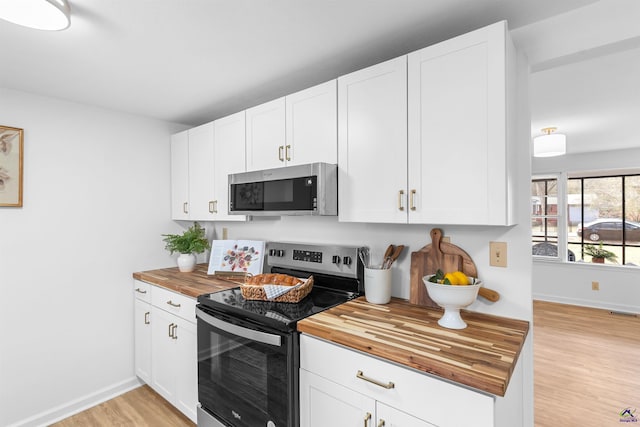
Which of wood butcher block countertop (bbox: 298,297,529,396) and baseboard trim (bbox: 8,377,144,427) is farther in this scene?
baseboard trim (bbox: 8,377,144,427)

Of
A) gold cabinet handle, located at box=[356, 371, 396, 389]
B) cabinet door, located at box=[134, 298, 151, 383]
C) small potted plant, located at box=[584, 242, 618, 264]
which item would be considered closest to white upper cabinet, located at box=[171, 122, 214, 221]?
cabinet door, located at box=[134, 298, 151, 383]

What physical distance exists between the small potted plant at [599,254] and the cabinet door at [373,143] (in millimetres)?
5192

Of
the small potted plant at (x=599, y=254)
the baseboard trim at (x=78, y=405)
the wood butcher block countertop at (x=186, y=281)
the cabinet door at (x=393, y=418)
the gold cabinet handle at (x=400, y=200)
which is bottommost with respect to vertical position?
the baseboard trim at (x=78, y=405)

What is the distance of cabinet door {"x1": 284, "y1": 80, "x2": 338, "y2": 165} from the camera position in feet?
5.93

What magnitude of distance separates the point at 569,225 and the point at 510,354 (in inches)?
213

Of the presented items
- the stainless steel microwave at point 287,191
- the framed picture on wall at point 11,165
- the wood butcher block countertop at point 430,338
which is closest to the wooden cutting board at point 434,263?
the wood butcher block countertop at point 430,338

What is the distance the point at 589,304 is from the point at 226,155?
571cm

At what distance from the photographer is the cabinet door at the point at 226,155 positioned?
2320 mm

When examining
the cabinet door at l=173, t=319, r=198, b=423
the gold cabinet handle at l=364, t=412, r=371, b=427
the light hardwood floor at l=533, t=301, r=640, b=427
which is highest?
the gold cabinet handle at l=364, t=412, r=371, b=427

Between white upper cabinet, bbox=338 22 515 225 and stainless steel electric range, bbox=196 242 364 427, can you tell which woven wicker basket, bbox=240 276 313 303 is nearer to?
stainless steel electric range, bbox=196 242 364 427

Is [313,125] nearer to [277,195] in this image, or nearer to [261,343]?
[277,195]

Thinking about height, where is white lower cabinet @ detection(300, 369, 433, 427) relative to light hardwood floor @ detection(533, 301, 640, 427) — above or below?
above

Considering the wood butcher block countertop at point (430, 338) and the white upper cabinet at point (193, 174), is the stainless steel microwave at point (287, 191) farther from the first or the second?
the wood butcher block countertop at point (430, 338)

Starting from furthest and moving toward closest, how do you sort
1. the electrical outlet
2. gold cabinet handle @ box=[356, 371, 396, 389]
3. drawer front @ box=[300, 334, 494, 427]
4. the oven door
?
the electrical outlet < the oven door < gold cabinet handle @ box=[356, 371, 396, 389] < drawer front @ box=[300, 334, 494, 427]
